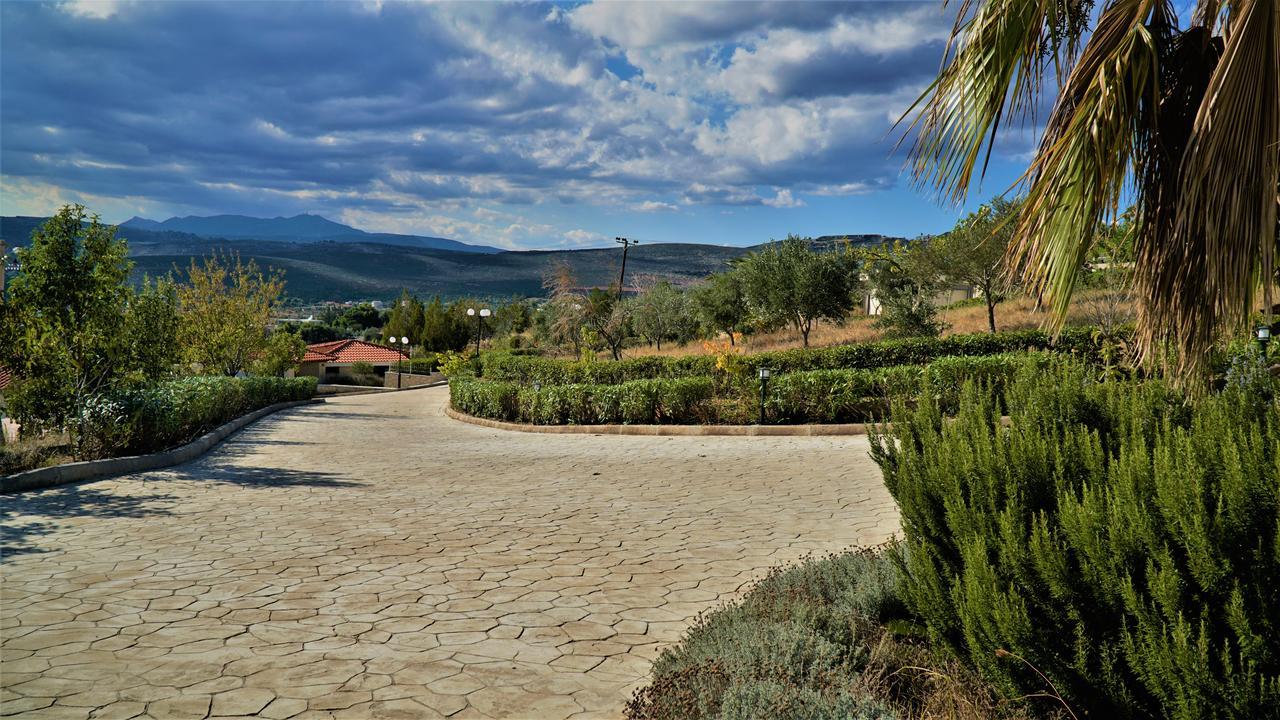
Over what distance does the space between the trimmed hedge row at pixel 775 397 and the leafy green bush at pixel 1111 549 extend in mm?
9283

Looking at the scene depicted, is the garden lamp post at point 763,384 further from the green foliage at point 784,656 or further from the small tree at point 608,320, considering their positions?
the small tree at point 608,320

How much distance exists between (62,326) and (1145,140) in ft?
39.0

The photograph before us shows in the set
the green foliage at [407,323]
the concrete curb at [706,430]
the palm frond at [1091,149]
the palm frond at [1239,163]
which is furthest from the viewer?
the green foliage at [407,323]

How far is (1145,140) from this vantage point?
12.4 feet

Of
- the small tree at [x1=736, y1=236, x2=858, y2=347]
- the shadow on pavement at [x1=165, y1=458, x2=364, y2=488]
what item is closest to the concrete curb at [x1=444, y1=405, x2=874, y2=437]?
the shadow on pavement at [x1=165, y1=458, x2=364, y2=488]

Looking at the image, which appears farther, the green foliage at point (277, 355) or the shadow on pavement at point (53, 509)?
the green foliage at point (277, 355)

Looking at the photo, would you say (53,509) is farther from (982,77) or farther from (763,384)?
(763,384)

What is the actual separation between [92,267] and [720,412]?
32.8ft

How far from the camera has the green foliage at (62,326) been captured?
10.2 m

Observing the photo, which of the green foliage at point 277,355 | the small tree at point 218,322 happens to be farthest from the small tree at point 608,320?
→ the small tree at point 218,322

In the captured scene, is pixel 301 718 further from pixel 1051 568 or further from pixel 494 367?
pixel 494 367

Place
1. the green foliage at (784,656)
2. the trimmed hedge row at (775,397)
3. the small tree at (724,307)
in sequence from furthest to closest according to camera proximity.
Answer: the small tree at (724,307) → the trimmed hedge row at (775,397) → the green foliage at (784,656)

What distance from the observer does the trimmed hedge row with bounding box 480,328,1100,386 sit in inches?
627

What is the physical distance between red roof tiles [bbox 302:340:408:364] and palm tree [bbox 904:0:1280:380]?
51.8m
